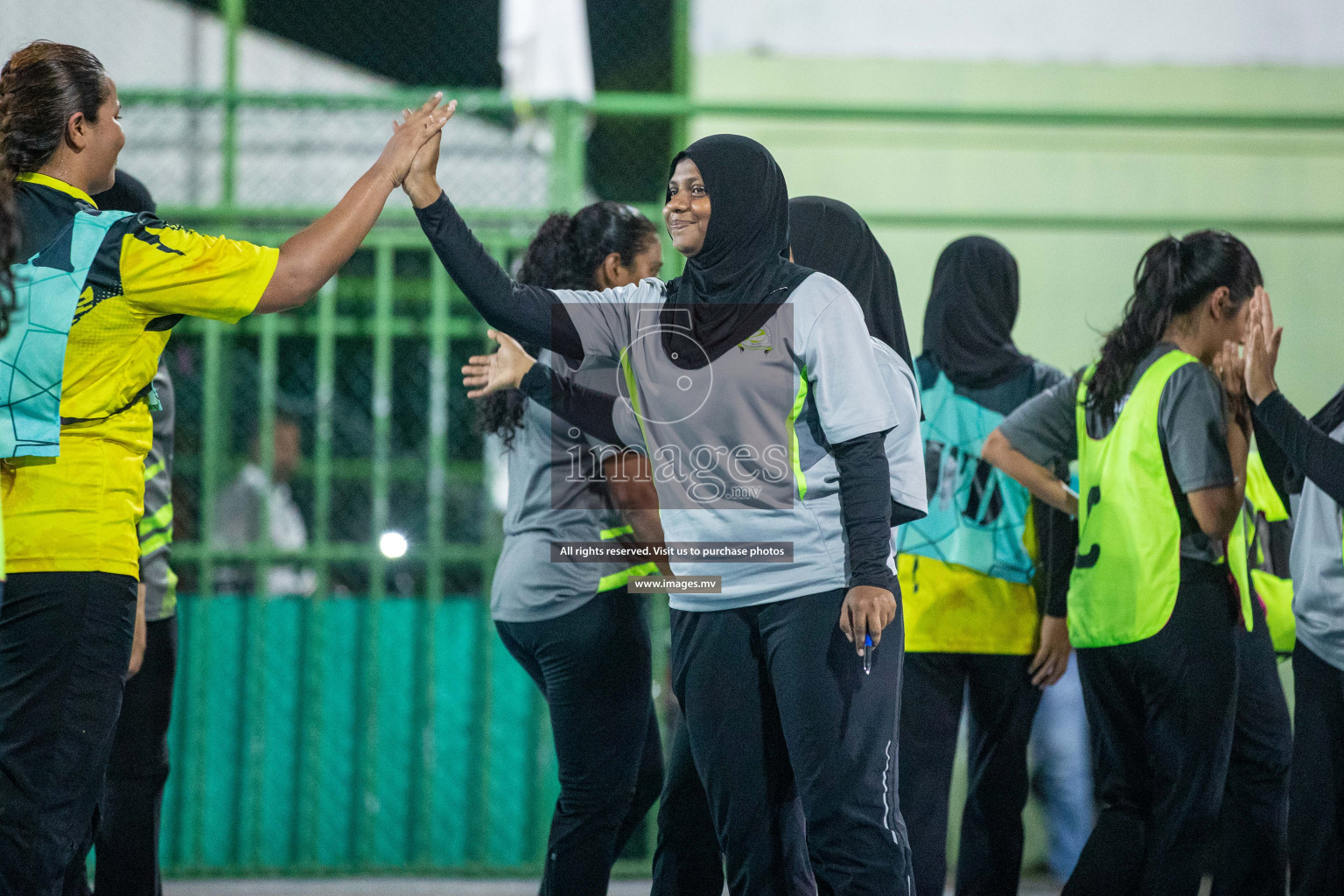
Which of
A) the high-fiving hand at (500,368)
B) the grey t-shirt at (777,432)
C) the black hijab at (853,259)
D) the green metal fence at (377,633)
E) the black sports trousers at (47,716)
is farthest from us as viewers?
the green metal fence at (377,633)

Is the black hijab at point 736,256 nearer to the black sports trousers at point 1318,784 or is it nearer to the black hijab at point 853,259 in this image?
the black hijab at point 853,259

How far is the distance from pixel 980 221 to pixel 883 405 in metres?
2.93

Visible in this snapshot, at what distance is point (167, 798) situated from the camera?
490 centimetres

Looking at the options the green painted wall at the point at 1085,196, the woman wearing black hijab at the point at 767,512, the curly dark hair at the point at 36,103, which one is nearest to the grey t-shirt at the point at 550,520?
the woman wearing black hijab at the point at 767,512

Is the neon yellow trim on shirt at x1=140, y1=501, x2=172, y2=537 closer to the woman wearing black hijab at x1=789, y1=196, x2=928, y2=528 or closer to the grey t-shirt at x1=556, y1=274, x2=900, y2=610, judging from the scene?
the grey t-shirt at x1=556, y1=274, x2=900, y2=610

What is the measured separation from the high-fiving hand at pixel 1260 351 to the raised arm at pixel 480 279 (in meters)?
1.59

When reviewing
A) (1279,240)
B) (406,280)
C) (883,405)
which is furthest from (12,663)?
(1279,240)

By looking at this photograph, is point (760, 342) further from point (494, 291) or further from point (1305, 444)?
point (1305, 444)

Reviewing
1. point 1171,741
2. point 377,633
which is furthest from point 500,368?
point 377,633

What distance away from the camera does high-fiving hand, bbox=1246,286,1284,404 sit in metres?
2.96

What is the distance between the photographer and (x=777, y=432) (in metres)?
2.43

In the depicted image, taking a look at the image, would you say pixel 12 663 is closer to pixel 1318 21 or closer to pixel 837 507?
pixel 837 507

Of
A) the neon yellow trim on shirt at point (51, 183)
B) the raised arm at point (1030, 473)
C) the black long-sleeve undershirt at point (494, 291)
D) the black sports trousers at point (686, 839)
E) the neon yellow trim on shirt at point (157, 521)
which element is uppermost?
the neon yellow trim on shirt at point (51, 183)

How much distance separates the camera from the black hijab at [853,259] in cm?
271
